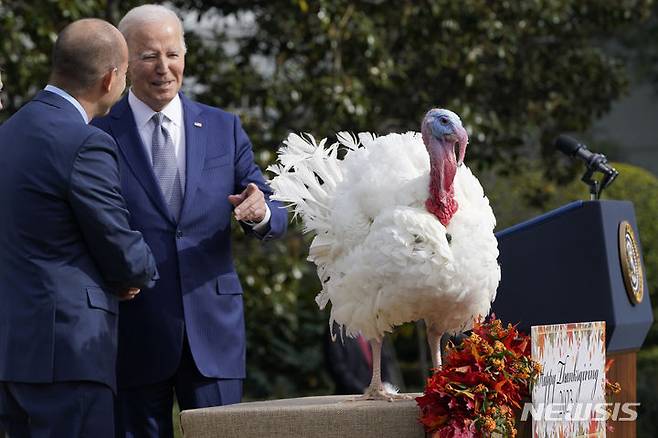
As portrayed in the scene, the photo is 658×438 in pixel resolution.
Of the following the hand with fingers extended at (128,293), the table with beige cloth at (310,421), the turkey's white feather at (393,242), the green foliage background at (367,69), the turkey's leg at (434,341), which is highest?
the green foliage background at (367,69)

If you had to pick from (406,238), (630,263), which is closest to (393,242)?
(406,238)

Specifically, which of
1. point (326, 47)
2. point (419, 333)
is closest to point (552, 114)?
point (326, 47)

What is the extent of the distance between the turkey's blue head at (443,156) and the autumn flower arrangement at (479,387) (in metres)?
0.40

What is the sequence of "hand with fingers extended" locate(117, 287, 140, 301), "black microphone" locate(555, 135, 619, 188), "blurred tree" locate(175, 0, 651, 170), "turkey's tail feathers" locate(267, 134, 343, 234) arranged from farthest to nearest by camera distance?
"blurred tree" locate(175, 0, 651, 170)
"black microphone" locate(555, 135, 619, 188)
"turkey's tail feathers" locate(267, 134, 343, 234)
"hand with fingers extended" locate(117, 287, 140, 301)

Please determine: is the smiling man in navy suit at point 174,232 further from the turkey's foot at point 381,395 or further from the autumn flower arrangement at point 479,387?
the autumn flower arrangement at point 479,387

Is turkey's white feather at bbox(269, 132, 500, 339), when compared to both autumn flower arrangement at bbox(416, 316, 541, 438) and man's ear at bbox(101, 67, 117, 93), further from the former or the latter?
man's ear at bbox(101, 67, 117, 93)

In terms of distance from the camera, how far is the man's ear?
366 cm

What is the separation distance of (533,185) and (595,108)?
3.27 ft

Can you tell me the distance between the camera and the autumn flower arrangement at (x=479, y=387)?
339 cm

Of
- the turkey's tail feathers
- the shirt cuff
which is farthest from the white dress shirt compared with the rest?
the turkey's tail feathers

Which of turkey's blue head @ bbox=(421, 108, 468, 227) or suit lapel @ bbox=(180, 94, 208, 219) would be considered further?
suit lapel @ bbox=(180, 94, 208, 219)

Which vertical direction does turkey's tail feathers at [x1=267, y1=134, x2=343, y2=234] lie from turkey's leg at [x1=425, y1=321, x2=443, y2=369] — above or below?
above

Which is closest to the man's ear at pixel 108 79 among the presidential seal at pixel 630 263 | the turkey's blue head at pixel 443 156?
the turkey's blue head at pixel 443 156

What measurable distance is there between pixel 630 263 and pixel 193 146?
1831 mm
